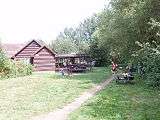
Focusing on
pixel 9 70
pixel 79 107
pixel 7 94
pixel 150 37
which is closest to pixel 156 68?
pixel 79 107

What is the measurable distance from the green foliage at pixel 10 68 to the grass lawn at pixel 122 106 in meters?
19.2

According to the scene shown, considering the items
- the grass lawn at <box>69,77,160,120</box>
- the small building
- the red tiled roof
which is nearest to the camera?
the grass lawn at <box>69,77,160,120</box>

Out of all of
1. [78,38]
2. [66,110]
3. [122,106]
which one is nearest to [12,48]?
[122,106]

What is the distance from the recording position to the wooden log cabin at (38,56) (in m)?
57.5

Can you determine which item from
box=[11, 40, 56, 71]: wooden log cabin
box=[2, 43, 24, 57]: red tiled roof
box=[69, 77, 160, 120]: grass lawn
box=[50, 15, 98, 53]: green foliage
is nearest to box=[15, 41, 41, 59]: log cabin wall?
box=[11, 40, 56, 71]: wooden log cabin

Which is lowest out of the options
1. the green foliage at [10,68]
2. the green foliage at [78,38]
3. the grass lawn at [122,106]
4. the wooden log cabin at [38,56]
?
the grass lawn at [122,106]

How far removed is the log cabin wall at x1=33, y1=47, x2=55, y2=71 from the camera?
57.5 metres

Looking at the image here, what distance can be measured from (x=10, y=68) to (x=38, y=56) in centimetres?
1405

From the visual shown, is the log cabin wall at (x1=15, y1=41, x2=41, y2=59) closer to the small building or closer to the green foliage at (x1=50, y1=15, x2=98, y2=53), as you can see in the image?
the small building

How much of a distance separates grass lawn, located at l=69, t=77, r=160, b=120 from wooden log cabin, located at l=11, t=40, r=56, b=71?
104ft

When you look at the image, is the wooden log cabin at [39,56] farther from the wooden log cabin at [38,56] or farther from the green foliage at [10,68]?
the green foliage at [10,68]

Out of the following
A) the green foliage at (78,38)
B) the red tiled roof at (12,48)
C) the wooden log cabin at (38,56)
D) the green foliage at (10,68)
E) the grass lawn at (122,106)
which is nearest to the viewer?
the grass lawn at (122,106)

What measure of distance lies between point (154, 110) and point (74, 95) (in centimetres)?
721

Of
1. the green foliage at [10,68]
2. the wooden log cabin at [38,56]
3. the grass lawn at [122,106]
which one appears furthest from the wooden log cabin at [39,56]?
the grass lawn at [122,106]
